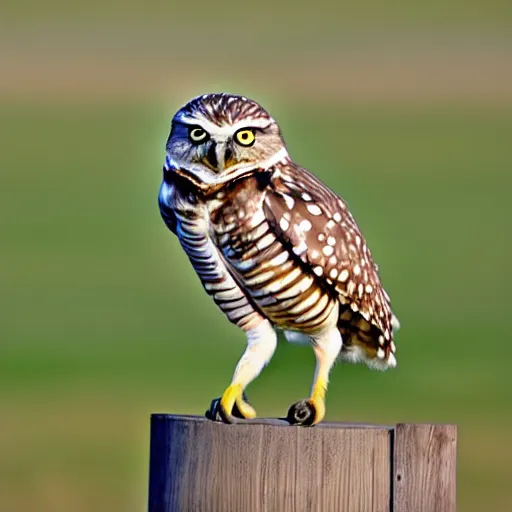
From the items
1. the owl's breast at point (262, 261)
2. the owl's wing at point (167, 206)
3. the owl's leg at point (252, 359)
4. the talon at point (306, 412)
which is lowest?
the talon at point (306, 412)

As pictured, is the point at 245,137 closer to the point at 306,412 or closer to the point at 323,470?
the point at 306,412

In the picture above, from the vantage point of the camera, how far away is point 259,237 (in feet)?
13.2

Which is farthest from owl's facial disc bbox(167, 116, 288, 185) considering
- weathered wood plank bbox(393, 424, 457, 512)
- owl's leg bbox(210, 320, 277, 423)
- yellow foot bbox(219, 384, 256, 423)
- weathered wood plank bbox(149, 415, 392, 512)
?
weathered wood plank bbox(393, 424, 457, 512)

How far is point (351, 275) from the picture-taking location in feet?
13.5

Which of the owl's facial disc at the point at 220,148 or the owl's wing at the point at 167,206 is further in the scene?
the owl's wing at the point at 167,206

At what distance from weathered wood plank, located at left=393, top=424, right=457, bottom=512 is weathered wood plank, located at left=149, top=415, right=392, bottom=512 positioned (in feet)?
0.12

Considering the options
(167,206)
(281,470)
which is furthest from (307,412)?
(167,206)

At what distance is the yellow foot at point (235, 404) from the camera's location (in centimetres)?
408

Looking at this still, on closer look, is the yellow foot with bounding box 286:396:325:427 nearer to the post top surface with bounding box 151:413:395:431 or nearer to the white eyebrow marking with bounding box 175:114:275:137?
the post top surface with bounding box 151:413:395:431

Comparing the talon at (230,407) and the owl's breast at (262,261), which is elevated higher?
the owl's breast at (262,261)

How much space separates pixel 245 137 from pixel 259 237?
35cm

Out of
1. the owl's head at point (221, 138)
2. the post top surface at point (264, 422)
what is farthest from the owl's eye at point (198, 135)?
the post top surface at point (264, 422)

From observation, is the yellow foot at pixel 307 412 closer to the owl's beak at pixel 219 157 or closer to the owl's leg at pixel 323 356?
the owl's leg at pixel 323 356

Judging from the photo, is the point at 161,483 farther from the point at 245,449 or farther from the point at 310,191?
the point at 310,191
